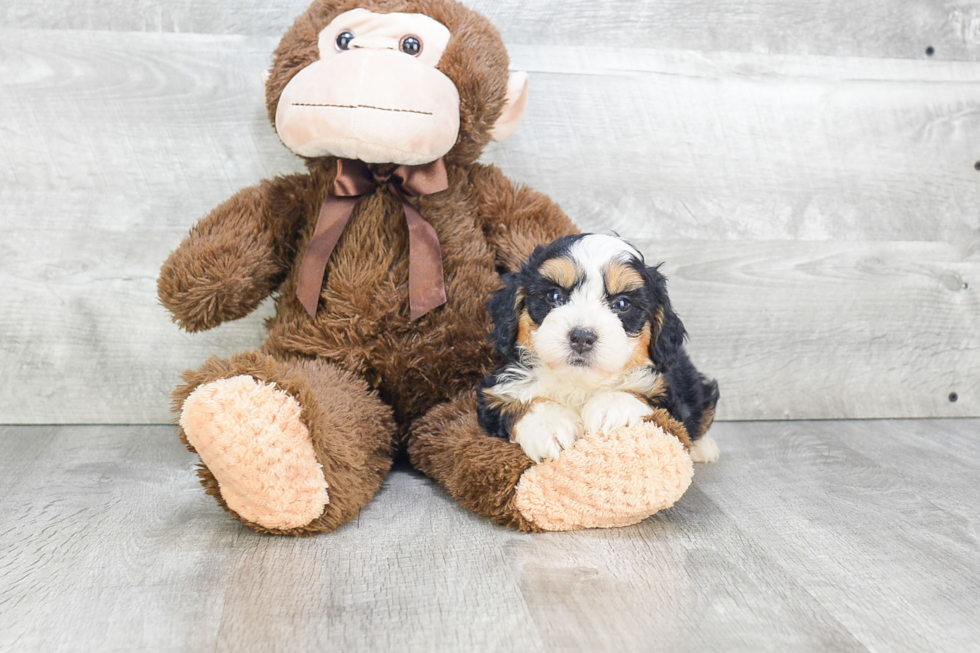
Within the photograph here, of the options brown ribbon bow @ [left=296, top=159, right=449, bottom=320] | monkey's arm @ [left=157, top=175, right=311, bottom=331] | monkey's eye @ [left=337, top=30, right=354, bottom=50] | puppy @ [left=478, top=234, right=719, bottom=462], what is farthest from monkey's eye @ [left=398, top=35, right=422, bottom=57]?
puppy @ [left=478, top=234, right=719, bottom=462]

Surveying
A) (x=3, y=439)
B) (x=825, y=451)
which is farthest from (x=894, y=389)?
(x=3, y=439)

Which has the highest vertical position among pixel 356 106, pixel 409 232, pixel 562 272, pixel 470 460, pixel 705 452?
pixel 356 106

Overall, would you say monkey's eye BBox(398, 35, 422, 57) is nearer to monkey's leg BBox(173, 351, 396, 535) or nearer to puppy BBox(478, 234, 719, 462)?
puppy BBox(478, 234, 719, 462)

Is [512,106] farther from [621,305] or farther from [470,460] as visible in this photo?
[470,460]

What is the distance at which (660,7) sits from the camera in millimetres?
2254

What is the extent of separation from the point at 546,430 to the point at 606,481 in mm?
135

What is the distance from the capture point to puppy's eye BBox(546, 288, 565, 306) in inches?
58.7

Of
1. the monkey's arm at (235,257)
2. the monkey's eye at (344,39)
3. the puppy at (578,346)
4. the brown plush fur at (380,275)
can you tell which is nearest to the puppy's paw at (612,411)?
the puppy at (578,346)

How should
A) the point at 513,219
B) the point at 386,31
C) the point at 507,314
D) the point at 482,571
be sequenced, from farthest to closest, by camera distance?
the point at 513,219 → the point at 386,31 → the point at 507,314 → the point at 482,571

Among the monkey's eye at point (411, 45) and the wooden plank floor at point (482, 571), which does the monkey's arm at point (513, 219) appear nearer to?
the monkey's eye at point (411, 45)

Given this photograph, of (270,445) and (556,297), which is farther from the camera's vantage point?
(556,297)

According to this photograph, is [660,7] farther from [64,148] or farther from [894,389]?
[64,148]

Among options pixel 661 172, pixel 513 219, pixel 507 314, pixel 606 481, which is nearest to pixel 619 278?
pixel 507 314

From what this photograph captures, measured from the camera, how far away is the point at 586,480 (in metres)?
1.45
